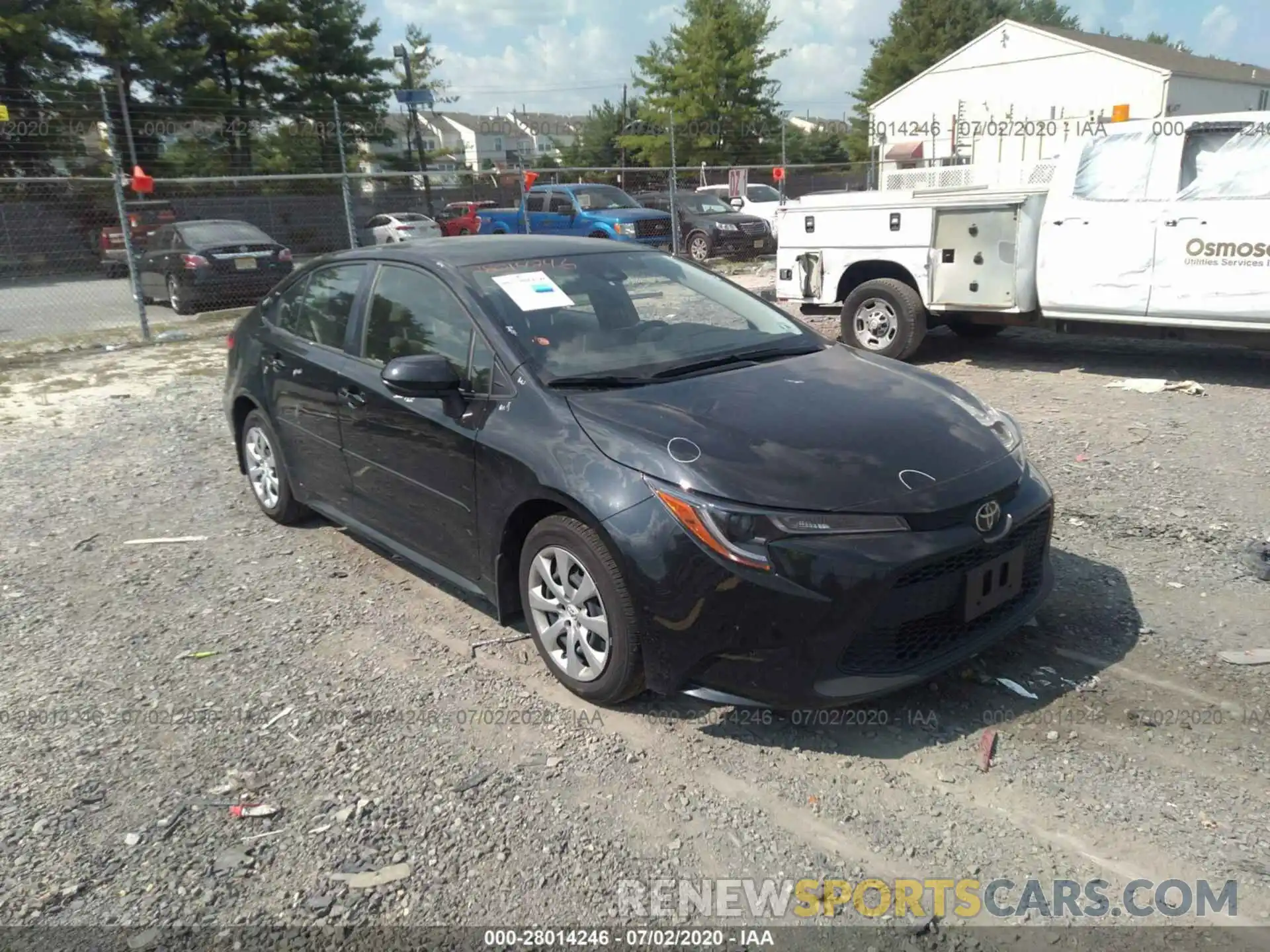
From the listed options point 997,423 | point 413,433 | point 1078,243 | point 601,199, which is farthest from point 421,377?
point 601,199

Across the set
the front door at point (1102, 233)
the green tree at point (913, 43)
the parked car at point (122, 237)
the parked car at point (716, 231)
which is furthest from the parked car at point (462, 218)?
the green tree at point (913, 43)

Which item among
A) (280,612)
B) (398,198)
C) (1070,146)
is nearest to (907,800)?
(280,612)

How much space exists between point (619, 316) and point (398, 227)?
21164 mm

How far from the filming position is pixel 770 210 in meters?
24.7

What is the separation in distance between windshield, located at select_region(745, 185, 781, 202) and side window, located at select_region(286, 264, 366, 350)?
875 inches

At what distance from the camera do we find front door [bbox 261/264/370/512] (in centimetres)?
462

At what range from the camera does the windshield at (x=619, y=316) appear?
151 inches

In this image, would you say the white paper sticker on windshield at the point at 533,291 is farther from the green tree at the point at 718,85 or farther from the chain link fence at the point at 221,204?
the green tree at the point at 718,85

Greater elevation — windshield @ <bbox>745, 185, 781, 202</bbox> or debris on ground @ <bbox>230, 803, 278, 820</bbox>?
windshield @ <bbox>745, 185, 781, 202</bbox>

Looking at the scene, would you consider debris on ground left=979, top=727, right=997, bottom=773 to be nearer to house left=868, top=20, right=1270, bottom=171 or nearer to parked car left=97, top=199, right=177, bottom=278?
parked car left=97, top=199, right=177, bottom=278

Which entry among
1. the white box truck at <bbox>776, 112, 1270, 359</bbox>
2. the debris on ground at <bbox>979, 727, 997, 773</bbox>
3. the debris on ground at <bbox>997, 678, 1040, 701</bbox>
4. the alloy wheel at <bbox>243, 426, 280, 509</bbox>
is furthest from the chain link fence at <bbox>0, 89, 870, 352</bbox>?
the debris on ground at <bbox>979, 727, 997, 773</bbox>

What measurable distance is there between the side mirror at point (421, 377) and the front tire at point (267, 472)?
1801mm

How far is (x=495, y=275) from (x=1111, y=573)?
10.2 feet

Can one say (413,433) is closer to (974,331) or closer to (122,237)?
(974,331)
